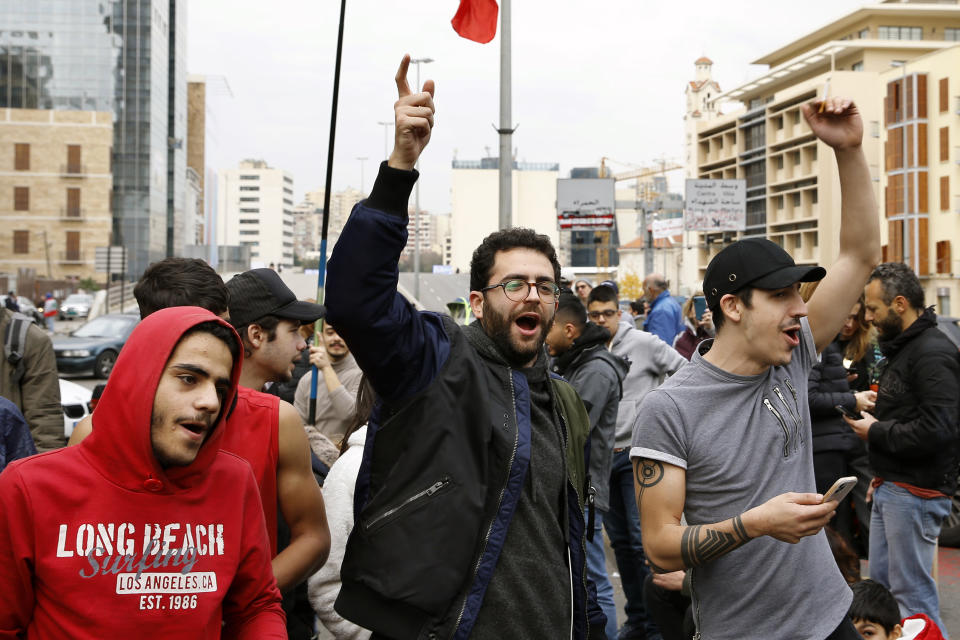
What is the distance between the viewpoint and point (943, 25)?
259 ft

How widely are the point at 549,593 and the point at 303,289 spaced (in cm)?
5316

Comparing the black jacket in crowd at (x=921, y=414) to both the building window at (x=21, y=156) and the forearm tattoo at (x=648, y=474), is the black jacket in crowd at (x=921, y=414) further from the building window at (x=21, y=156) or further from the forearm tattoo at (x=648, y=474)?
the building window at (x=21, y=156)

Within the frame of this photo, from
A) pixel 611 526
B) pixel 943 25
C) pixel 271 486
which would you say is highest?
pixel 943 25

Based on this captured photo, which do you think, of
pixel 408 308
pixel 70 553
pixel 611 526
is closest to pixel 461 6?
pixel 408 308

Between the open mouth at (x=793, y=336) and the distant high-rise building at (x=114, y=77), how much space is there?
8474 cm

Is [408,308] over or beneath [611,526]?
over

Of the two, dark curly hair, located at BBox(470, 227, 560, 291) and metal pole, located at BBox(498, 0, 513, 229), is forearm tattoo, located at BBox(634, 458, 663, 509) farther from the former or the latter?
metal pole, located at BBox(498, 0, 513, 229)

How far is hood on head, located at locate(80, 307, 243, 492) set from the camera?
2100 millimetres

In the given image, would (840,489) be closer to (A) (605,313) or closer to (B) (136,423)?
(B) (136,423)

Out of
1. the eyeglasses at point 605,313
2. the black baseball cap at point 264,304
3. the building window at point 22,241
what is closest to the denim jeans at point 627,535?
the eyeglasses at point 605,313

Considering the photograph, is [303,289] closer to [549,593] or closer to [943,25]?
[549,593]

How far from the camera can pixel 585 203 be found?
21.9 metres

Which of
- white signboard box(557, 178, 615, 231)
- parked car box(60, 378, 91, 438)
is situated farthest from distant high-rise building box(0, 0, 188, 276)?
parked car box(60, 378, 91, 438)

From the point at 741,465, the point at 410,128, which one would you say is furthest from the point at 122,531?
the point at 741,465
